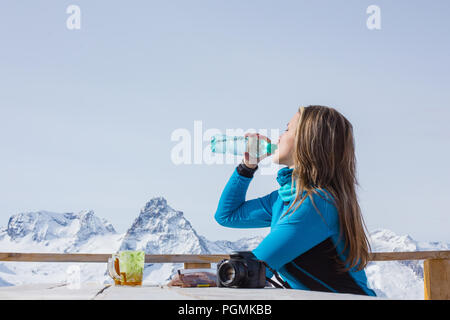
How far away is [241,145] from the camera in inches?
79.6

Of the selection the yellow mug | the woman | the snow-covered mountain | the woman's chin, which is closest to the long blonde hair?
the woman

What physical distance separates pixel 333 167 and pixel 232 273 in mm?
553

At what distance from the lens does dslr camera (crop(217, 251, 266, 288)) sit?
100cm

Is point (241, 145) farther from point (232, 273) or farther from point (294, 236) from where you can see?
point (232, 273)

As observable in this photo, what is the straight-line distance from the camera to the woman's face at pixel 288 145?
61.9 inches

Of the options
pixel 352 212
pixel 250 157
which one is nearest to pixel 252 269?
Answer: pixel 352 212

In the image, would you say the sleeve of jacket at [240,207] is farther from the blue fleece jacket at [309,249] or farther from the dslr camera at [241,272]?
the dslr camera at [241,272]

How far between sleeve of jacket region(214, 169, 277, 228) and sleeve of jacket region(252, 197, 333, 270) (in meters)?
0.66

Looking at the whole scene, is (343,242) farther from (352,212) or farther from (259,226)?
(259,226)

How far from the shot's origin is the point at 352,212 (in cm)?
137

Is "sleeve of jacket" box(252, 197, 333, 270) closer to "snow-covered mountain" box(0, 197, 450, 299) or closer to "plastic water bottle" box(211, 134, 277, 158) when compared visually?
"plastic water bottle" box(211, 134, 277, 158)

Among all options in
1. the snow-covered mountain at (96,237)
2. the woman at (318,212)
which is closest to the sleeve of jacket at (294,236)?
the woman at (318,212)

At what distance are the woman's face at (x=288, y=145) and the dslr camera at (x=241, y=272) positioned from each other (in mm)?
565
